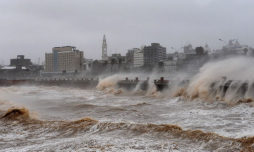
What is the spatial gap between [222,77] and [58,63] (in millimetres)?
118978

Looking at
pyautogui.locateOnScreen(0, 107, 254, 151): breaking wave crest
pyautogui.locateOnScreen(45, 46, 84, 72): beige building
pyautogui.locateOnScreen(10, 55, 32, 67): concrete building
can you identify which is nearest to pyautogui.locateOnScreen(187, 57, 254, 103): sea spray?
pyautogui.locateOnScreen(0, 107, 254, 151): breaking wave crest

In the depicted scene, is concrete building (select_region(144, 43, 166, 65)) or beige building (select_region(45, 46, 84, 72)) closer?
concrete building (select_region(144, 43, 166, 65))

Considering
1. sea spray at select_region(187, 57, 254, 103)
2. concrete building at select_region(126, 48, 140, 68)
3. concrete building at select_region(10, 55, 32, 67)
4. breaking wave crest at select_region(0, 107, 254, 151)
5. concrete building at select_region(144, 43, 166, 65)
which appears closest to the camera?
breaking wave crest at select_region(0, 107, 254, 151)

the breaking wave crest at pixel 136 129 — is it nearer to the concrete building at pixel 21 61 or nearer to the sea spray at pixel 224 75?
the sea spray at pixel 224 75

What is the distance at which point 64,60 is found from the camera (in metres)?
125

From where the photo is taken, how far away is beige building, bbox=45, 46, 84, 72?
12194 centimetres

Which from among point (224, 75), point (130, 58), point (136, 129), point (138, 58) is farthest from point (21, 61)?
point (136, 129)

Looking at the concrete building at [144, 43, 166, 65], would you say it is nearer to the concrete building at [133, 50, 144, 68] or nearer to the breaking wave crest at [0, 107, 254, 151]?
the concrete building at [133, 50, 144, 68]

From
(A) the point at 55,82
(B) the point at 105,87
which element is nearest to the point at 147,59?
(A) the point at 55,82

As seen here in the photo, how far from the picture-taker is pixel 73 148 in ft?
19.6

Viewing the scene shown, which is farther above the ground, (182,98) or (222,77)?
(222,77)

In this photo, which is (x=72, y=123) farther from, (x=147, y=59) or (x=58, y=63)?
(x=58, y=63)

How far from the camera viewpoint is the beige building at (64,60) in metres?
122

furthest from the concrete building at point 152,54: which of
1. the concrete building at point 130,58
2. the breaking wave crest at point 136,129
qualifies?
the breaking wave crest at point 136,129
